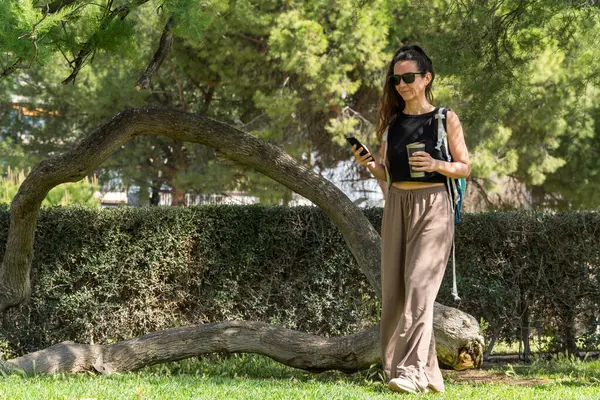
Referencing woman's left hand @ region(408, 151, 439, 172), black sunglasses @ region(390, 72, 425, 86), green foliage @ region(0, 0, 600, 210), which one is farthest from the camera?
green foliage @ region(0, 0, 600, 210)

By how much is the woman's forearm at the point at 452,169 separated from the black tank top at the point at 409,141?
96mm

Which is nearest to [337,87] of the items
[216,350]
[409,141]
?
[216,350]

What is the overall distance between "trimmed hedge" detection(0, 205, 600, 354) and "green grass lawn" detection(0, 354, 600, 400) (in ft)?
2.24

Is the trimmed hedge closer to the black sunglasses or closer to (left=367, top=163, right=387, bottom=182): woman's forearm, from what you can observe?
(left=367, top=163, right=387, bottom=182): woman's forearm

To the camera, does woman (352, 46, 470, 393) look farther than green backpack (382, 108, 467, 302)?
No

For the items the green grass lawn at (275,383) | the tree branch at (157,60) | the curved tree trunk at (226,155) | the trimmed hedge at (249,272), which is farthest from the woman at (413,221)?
the trimmed hedge at (249,272)

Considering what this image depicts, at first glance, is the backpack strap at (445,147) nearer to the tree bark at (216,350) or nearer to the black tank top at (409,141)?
the black tank top at (409,141)

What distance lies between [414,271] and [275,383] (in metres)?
1.73

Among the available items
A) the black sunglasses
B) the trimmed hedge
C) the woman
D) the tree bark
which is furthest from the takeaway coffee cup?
the trimmed hedge

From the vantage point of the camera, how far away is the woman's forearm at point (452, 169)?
4840 millimetres

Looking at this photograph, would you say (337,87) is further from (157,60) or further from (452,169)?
(452,169)

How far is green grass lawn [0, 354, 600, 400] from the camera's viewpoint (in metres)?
4.83

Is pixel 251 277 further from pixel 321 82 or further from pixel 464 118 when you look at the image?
pixel 321 82

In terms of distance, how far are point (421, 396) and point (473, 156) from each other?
Answer: 42.6 feet
